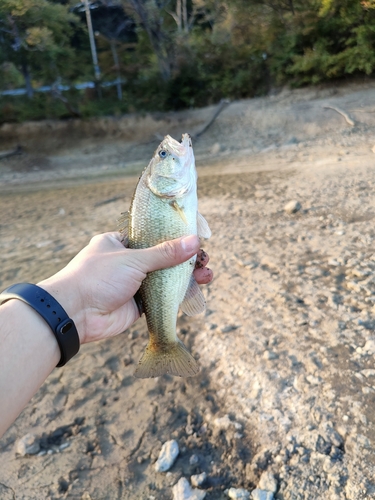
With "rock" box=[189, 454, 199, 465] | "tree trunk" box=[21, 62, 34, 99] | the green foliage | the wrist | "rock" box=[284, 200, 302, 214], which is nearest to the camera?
the wrist

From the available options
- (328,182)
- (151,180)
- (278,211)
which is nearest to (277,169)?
(328,182)

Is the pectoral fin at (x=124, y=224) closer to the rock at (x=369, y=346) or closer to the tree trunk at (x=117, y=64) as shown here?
the rock at (x=369, y=346)

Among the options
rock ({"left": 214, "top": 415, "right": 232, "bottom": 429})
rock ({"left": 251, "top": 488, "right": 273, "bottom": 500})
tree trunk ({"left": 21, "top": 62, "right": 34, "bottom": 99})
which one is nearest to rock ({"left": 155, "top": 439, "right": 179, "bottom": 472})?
rock ({"left": 214, "top": 415, "right": 232, "bottom": 429})

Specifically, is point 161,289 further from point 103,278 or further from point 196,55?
point 196,55

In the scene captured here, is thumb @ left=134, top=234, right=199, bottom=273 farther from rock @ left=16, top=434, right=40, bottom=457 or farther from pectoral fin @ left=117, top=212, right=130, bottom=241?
rock @ left=16, top=434, right=40, bottom=457

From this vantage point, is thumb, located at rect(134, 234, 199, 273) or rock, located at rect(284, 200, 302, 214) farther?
rock, located at rect(284, 200, 302, 214)

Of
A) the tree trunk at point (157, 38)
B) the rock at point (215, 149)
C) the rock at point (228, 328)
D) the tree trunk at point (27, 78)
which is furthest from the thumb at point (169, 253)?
the tree trunk at point (27, 78)

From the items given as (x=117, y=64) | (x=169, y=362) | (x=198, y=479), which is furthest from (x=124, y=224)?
(x=117, y=64)

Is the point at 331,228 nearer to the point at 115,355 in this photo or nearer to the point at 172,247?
the point at 115,355
